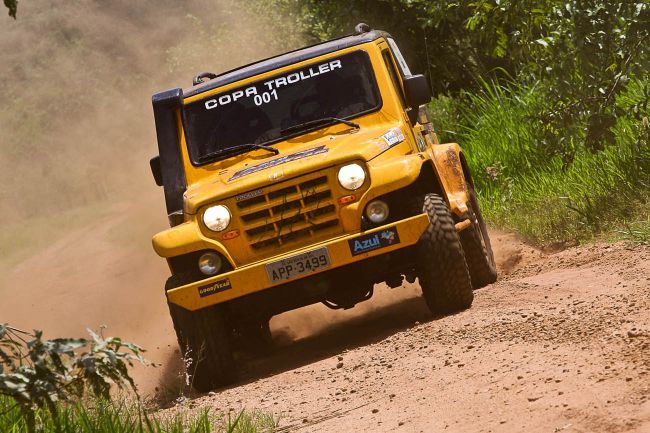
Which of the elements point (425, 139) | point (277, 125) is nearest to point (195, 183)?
point (277, 125)

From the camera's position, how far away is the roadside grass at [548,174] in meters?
10.4

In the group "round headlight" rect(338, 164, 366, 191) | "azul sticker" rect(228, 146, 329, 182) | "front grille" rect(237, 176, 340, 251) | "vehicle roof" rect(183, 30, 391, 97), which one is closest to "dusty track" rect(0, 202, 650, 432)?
"front grille" rect(237, 176, 340, 251)

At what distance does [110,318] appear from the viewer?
1349 centimetres

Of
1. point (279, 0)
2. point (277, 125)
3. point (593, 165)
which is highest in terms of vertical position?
point (279, 0)

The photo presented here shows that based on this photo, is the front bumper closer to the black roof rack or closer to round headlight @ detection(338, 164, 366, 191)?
round headlight @ detection(338, 164, 366, 191)

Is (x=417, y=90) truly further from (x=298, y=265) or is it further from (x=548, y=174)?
(x=548, y=174)

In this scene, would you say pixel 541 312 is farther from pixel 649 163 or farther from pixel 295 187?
pixel 649 163

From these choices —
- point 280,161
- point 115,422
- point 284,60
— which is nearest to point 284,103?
point 284,60

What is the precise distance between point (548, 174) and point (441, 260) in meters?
4.66

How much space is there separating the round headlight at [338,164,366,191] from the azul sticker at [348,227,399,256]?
324mm

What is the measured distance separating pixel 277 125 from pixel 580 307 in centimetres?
263

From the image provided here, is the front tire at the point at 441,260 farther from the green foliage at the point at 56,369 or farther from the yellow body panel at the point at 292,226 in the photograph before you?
the green foliage at the point at 56,369

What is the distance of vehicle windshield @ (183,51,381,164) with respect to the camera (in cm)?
889

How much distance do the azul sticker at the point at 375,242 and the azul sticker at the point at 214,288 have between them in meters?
0.74
